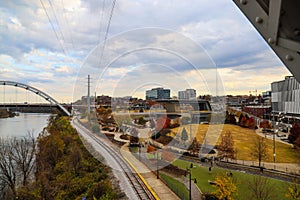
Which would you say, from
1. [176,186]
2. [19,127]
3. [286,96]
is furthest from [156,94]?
[19,127]

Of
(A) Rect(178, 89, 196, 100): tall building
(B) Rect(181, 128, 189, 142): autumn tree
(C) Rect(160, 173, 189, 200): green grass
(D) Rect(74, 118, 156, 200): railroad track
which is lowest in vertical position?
(C) Rect(160, 173, 189, 200): green grass

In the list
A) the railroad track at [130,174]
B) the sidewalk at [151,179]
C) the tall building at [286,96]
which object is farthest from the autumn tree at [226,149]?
the tall building at [286,96]

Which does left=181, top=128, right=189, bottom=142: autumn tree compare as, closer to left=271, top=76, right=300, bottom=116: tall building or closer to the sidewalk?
the sidewalk

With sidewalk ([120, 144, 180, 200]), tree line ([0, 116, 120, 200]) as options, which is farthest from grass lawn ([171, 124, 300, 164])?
tree line ([0, 116, 120, 200])

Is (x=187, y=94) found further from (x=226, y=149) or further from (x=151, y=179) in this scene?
(x=226, y=149)

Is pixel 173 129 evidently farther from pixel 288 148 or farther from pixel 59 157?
pixel 288 148

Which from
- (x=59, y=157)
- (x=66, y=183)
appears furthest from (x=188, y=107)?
(x=59, y=157)

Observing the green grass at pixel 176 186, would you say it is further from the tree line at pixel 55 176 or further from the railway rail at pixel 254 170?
the railway rail at pixel 254 170
